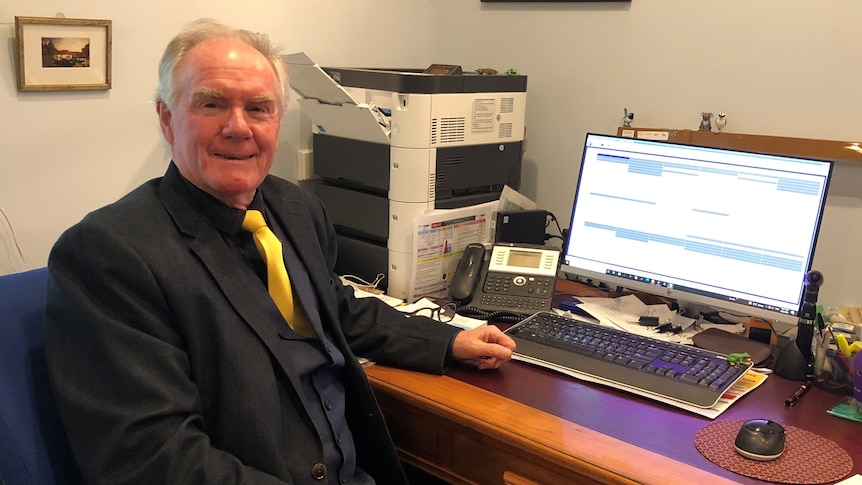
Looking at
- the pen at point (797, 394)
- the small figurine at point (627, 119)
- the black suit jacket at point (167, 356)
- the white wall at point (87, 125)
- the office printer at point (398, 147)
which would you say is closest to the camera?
the black suit jacket at point (167, 356)

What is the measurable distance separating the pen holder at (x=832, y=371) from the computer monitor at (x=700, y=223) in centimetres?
10

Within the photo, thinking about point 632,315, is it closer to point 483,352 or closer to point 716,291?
point 716,291

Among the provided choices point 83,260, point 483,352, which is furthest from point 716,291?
point 83,260

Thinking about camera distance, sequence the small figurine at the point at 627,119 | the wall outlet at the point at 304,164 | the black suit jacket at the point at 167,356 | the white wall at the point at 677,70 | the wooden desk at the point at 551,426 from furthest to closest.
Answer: the wall outlet at the point at 304,164 → the small figurine at the point at 627,119 → the white wall at the point at 677,70 → the wooden desk at the point at 551,426 → the black suit jacket at the point at 167,356

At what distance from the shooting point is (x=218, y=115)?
1.27 meters

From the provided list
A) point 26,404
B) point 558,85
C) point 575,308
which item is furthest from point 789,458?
point 558,85

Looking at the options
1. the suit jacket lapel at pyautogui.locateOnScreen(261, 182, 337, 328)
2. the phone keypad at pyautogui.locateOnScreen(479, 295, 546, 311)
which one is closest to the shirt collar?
the suit jacket lapel at pyautogui.locateOnScreen(261, 182, 337, 328)

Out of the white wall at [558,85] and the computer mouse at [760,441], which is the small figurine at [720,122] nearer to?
the white wall at [558,85]

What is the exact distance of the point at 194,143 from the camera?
1.25 meters

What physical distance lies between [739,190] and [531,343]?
555 mm

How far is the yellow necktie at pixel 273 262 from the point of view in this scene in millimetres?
1331

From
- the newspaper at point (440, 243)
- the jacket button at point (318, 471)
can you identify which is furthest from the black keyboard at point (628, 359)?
the jacket button at point (318, 471)

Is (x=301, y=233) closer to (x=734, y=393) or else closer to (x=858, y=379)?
(x=734, y=393)

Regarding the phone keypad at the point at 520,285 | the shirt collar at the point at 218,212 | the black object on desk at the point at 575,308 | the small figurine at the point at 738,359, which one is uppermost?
the shirt collar at the point at 218,212
